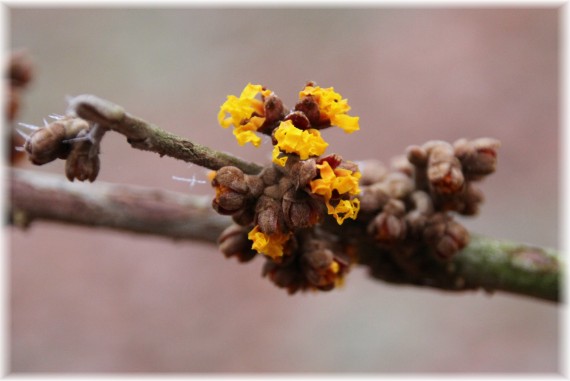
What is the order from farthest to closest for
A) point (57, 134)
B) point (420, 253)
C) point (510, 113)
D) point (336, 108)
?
point (510, 113) < point (420, 253) < point (336, 108) < point (57, 134)

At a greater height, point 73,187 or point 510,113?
point 510,113

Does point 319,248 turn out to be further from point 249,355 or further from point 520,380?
point 249,355

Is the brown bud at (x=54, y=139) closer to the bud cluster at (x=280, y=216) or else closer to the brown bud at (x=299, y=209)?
the bud cluster at (x=280, y=216)

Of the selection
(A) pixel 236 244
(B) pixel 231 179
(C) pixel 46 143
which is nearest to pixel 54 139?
(C) pixel 46 143

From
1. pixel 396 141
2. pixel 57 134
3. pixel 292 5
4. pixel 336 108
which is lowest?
pixel 57 134

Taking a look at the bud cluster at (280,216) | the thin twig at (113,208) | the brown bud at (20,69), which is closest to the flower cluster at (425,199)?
the bud cluster at (280,216)

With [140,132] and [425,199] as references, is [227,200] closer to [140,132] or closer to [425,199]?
[140,132]

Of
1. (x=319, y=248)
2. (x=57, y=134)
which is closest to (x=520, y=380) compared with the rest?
(x=319, y=248)
